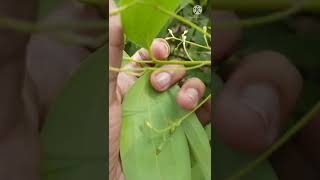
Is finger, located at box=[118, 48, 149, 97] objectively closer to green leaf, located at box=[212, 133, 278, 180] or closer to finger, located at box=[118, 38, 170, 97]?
finger, located at box=[118, 38, 170, 97]

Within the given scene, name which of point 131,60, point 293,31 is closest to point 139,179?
point 131,60

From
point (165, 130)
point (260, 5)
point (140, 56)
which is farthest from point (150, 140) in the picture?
point (260, 5)

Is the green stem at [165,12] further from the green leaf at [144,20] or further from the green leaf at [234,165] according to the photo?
the green leaf at [234,165]

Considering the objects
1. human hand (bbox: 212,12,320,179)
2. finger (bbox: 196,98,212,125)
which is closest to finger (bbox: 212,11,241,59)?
human hand (bbox: 212,12,320,179)

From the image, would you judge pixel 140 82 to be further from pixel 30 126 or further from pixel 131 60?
pixel 30 126

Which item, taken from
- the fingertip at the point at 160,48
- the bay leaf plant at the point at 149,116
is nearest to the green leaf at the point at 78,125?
the bay leaf plant at the point at 149,116

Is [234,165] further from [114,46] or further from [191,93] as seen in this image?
[114,46]

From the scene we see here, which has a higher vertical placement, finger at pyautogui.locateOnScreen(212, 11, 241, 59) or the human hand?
finger at pyautogui.locateOnScreen(212, 11, 241, 59)
